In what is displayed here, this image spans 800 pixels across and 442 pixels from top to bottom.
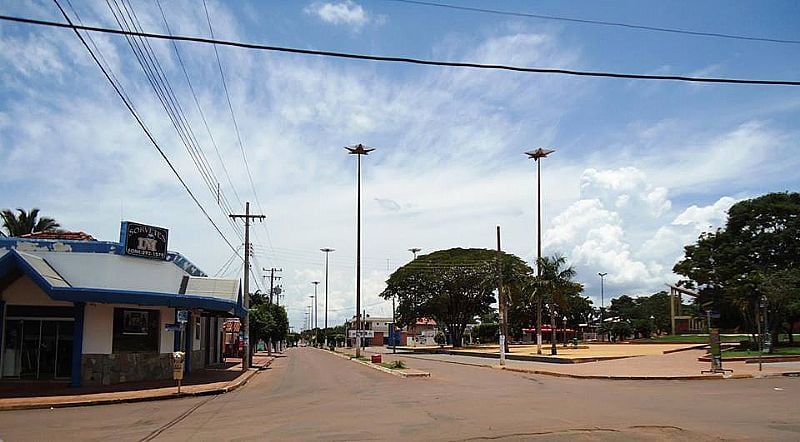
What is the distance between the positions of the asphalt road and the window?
5.67 m

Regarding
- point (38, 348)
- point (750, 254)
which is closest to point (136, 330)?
point (38, 348)

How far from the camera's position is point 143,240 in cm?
3138

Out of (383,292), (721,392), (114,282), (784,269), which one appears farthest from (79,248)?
(383,292)

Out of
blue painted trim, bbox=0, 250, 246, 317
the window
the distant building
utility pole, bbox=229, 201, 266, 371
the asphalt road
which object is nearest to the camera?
the asphalt road

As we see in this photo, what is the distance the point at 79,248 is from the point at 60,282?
306 centimetres

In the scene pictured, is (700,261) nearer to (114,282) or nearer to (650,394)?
(650,394)

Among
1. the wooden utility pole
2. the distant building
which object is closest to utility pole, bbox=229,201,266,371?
the wooden utility pole

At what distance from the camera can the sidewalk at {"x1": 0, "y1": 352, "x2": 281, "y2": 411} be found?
2194 centimetres

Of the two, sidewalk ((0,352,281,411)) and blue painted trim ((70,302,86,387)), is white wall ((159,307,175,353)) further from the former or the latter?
blue painted trim ((70,302,86,387))

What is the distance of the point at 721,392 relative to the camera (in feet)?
74.2

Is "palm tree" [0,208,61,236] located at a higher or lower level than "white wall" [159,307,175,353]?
higher

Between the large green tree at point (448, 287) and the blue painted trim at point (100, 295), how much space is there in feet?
165

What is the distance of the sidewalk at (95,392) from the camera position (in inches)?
864

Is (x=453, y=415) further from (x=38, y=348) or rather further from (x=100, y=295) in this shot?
(x=38, y=348)
